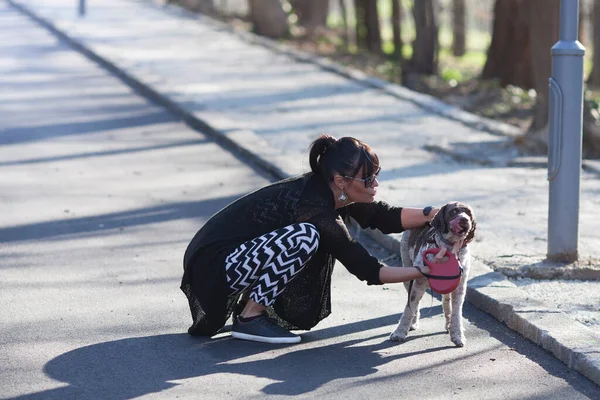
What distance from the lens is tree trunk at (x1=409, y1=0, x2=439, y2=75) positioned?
18031 millimetres

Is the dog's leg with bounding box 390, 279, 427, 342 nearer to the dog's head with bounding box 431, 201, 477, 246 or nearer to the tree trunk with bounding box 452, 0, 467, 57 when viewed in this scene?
the dog's head with bounding box 431, 201, 477, 246

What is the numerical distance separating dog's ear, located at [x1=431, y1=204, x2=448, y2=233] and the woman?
0.76 feet

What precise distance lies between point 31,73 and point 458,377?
13693mm

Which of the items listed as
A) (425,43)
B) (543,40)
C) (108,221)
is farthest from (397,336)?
(425,43)

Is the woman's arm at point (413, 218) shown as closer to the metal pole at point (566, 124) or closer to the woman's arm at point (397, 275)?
the woman's arm at point (397, 275)

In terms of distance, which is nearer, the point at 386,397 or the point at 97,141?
the point at 386,397

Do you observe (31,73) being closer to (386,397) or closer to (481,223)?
(481,223)

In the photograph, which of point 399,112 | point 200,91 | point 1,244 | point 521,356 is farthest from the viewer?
point 200,91

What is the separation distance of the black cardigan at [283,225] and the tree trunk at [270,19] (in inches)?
652

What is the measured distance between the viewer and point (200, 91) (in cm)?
1491

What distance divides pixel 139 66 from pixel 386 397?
13206 millimetres

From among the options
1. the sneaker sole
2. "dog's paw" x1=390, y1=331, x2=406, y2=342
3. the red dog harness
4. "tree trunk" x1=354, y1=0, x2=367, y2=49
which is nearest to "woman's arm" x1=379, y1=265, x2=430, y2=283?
the red dog harness

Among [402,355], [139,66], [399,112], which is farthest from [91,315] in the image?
[139,66]

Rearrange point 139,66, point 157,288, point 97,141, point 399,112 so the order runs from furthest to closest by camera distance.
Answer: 1. point 139,66
2. point 399,112
3. point 97,141
4. point 157,288
